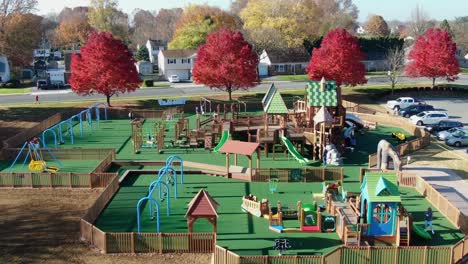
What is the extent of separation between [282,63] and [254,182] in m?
58.8

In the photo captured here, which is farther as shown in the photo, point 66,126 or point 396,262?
point 66,126

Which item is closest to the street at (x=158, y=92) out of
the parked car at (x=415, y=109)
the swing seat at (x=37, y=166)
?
the parked car at (x=415, y=109)

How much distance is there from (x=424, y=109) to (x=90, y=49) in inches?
1431

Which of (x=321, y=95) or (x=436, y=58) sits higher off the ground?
(x=436, y=58)

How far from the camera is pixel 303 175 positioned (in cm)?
3156

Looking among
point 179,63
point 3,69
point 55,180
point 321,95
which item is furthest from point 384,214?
point 3,69

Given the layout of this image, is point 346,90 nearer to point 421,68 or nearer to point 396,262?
point 421,68

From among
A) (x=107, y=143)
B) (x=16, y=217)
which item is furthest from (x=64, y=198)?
(x=107, y=143)

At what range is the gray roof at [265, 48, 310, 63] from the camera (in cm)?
8844

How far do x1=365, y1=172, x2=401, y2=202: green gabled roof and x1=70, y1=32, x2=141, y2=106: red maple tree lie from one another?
1446 inches

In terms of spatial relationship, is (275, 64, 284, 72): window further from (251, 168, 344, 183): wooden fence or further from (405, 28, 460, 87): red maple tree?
(251, 168, 344, 183): wooden fence

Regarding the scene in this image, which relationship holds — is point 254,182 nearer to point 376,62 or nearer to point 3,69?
point 3,69

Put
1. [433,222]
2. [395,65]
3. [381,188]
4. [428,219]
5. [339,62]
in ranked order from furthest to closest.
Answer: [395,65] → [339,62] → [433,222] → [428,219] → [381,188]

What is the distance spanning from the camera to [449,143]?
41188 millimetres
